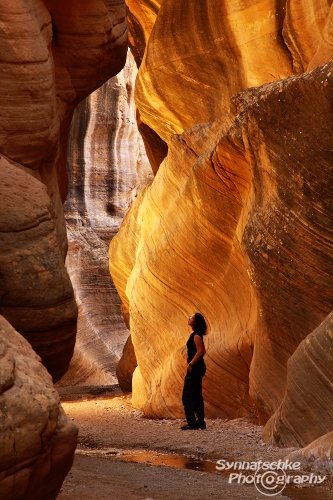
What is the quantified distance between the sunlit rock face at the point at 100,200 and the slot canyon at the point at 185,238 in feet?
18.6

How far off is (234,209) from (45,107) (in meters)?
2.90

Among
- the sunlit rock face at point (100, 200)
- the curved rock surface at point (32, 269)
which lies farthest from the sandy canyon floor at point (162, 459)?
the sunlit rock face at point (100, 200)

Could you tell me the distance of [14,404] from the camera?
4.42 meters

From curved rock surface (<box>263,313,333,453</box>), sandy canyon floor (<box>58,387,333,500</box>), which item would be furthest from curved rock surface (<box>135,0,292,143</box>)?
curved rock surface (<box>263,313,333,453</box>)

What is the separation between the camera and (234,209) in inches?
464

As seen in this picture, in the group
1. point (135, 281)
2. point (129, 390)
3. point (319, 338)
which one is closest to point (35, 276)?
point (319, 338)

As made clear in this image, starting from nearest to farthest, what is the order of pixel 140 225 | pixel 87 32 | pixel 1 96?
pixel 1 96, pixel 87 32, pixel 140 225

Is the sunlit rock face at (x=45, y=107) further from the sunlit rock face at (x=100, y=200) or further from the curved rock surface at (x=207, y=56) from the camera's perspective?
the sunlit rock face at (x=100, y=200)

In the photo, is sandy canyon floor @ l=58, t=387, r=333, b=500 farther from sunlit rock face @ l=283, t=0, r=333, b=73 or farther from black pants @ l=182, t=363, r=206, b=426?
sunlit rock face @ l=283, t=0, r=333, b=73

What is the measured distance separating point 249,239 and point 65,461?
18.5 feet

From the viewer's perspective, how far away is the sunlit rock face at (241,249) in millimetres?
9273

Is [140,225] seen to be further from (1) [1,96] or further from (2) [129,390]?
(1) [1,96]

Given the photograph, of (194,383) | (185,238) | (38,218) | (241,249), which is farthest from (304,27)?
(38,218)

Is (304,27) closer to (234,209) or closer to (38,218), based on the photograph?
(234,209)
